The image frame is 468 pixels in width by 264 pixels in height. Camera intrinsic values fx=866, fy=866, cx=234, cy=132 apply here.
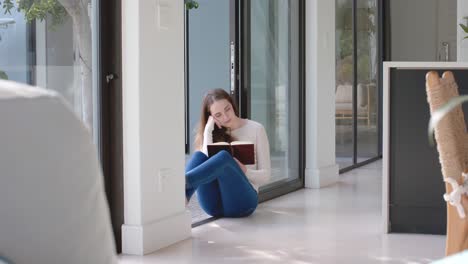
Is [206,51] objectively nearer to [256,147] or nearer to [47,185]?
[256,147]

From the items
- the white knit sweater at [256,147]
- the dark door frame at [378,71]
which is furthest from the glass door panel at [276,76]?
the dark door frame at [378,71]

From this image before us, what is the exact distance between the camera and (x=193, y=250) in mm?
4418

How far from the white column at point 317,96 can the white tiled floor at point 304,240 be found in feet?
3.30

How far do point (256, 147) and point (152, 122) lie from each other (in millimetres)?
1331

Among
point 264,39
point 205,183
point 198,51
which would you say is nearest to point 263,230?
point 205,183

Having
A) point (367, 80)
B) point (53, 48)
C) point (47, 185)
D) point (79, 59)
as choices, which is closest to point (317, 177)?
point (367, 80)

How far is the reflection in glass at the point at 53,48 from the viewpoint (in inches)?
148

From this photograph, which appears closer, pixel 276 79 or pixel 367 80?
pixel 276 79

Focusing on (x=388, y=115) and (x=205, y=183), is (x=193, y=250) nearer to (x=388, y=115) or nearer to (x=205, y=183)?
(x=205, y=183)

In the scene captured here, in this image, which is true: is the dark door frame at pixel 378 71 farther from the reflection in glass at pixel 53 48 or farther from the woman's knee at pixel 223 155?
the reflection in glass at pixel 53 48

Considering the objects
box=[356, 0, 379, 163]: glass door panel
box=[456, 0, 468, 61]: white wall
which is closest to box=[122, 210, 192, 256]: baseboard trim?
box=[456, 0, 468, 61]: white wall

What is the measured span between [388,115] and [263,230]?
0.99 metres

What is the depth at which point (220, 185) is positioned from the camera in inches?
213

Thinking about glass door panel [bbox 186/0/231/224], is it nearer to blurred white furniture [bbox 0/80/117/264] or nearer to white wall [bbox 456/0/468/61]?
white wall [bbox 456/0/468/61]
